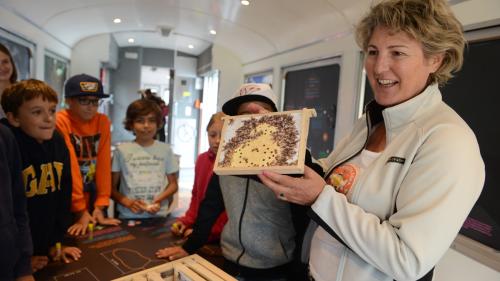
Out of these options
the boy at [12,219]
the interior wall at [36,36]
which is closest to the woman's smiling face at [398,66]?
the boy at [12,219]

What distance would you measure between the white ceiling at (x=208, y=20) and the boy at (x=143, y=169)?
1.81 metres

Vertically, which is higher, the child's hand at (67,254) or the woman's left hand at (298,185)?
the woman's left hand at (298,185)

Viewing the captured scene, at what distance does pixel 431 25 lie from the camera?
80 cm

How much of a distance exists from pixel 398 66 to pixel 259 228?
0.72 metres

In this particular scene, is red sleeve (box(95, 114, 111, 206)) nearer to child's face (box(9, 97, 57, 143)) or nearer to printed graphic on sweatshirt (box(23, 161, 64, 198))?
printed graphic on sweatshirt (box(23, 161, 64, 198))

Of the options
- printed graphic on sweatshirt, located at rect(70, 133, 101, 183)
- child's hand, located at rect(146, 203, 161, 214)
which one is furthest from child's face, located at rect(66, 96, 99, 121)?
child's hand, located at rect(146, 203, 161, 214)

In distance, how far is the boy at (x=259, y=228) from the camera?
1162 millimetres

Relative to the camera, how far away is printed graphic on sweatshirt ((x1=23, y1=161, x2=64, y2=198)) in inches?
50.4

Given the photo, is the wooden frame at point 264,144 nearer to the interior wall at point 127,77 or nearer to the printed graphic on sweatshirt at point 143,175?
the printed graphic on sweatshirt at point 143,175

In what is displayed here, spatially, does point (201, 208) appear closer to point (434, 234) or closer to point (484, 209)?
point (434, 234)

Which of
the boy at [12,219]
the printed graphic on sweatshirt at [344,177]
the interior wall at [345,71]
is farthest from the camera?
the interior wall at [345,71]

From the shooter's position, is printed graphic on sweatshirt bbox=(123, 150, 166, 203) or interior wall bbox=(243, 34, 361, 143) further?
interior wall bbox=(243, 34, 361, 143)

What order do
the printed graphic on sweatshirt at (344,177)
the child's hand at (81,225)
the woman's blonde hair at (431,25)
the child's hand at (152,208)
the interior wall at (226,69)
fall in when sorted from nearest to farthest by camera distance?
the woman's blonde hair at (431,25), the printed graphic on sweatshirt at (344,177), the child's hand at (81,225), the child's hand at (152,208), the interior wall at (226,69)

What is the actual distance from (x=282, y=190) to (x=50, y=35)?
4.19 meters
